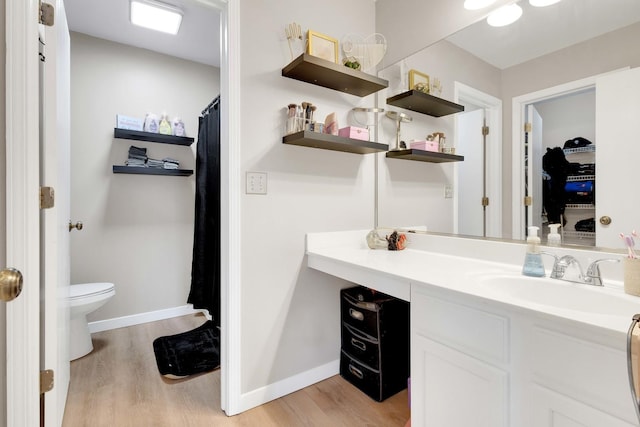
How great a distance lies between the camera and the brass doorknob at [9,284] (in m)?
0.69

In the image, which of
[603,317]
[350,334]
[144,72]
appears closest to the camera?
[603,317]

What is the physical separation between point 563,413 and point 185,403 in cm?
167

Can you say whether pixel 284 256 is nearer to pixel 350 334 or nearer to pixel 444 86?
pixel 350 334

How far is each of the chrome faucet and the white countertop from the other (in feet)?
0.13

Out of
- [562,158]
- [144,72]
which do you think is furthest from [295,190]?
[144,72]

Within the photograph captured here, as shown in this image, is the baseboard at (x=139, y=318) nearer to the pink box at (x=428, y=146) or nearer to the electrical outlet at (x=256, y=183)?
the electrical outlet at (x=256, y=183)

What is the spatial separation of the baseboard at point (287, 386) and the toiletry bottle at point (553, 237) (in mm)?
1340

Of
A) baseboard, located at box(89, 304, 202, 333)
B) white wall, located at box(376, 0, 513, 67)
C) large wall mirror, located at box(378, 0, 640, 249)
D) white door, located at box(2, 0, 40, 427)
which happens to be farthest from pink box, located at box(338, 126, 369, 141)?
baseboard, located at box(89, 304, 202, 333)

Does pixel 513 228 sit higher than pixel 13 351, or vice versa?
pixel 513 228

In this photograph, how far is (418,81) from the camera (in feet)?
6.15

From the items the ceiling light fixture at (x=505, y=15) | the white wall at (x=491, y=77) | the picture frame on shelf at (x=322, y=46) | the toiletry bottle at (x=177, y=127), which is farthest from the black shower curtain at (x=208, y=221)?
the ceiling light fixture at (x=505, y=15)

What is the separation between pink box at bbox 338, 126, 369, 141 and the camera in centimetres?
173

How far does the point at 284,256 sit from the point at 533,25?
1.55 m

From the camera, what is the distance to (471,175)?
5.35ft
